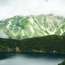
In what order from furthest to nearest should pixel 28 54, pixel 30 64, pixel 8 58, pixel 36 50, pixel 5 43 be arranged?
pixel 5 43 < pixel 36 50 < pixel 28 54 < pixel 8 58 < pixel 30 64

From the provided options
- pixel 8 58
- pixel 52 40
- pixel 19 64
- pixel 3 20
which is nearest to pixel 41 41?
pixel 52 40

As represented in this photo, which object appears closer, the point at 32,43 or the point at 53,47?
the point at 53,47

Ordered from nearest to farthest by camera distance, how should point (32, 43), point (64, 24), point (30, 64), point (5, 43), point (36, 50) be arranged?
point (30, 64) < point (36, 50) < point (5, 43) < point (32, 43) < point (64, 24)

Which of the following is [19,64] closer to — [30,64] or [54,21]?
[30,64]

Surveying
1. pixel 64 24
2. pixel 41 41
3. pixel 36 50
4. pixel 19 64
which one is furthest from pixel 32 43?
pixel 19 64

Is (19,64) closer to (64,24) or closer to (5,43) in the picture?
(5,43)

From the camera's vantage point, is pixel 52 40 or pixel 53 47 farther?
pixel 52 40

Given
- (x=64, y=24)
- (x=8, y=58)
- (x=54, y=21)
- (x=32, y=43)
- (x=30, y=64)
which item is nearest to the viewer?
(x=30, y=64)

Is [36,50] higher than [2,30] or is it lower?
lower

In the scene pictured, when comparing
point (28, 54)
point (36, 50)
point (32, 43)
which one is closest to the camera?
point (28, 54)
